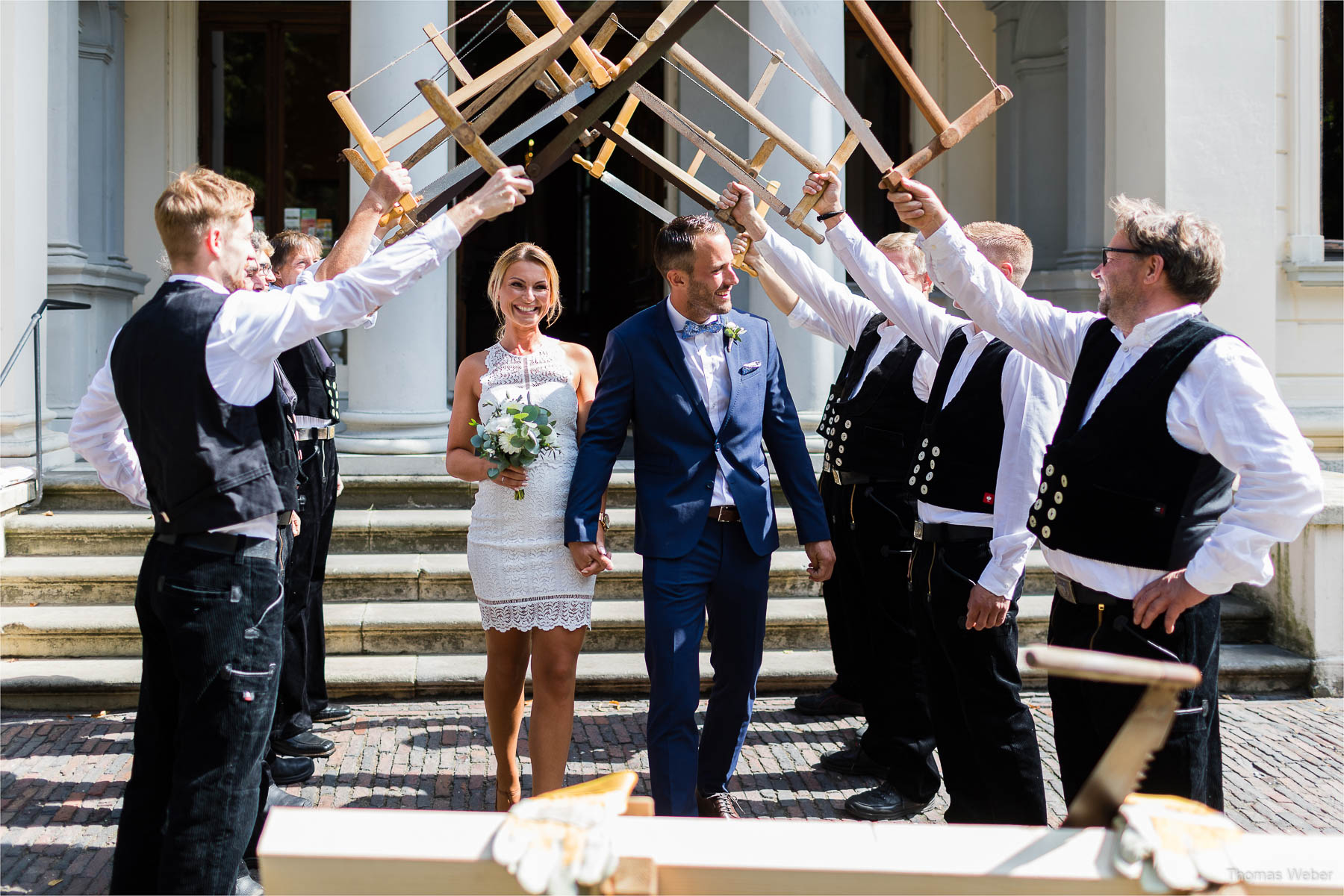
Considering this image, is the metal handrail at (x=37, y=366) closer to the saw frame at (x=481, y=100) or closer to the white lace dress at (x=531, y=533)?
the white lace dress at (x=531, y=533)

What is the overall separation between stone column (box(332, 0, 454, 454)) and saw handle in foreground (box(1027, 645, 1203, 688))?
6.10 metres

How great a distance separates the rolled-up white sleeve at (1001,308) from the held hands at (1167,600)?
0.77 meters

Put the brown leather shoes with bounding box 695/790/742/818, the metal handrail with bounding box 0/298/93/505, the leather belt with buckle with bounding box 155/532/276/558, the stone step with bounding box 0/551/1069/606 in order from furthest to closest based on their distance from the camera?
the metal handrail with bounding box 0/298/93/505
the stone step with bounding box 0/551/1069/606
the brown leather shoes with bounding box 695/790/742/818
the leather belt with buckle with bounding box 155/532/276/558

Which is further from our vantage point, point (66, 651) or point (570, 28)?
point (66, 651)

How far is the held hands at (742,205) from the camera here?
13.5 ft

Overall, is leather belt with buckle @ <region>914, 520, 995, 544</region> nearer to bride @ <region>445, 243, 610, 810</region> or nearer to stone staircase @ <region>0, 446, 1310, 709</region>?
bride @ <region>445, 243, 610, 810</region>

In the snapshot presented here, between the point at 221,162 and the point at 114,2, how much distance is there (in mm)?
1506

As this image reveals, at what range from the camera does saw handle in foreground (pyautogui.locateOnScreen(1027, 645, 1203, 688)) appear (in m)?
1.92

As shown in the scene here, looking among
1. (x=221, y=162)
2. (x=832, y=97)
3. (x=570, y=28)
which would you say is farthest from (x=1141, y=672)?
(x=221, y=162)

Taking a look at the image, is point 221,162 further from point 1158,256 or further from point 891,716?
point 1158,256

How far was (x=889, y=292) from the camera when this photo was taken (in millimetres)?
3945

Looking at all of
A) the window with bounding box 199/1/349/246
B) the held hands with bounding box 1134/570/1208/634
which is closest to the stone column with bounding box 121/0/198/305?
the window with bounding box 199/1/349/246

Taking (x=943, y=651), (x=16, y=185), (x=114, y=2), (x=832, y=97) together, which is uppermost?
(x=114, y=2)

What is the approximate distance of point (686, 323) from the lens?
4121 mm
